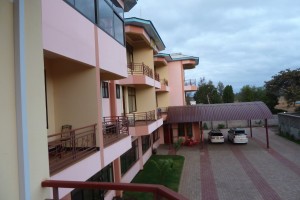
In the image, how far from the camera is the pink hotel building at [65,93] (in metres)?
3.60

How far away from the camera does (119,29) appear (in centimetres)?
1155

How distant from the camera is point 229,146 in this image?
2997 cm

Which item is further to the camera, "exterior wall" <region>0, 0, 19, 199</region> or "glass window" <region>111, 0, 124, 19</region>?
"glass window" <region>111, 0, 124, 19</region>

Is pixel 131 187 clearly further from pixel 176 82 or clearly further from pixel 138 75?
pixel 176 82

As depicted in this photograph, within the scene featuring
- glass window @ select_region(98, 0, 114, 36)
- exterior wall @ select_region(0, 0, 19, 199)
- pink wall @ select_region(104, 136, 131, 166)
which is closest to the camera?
exterior wall @ select_region(0, 0, 19, 199)

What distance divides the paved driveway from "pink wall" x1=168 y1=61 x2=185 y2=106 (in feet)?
23.1

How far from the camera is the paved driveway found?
15.7m

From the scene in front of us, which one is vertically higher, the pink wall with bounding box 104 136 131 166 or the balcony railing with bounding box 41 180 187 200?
the balcony railing with bounding box 41 180 187 200

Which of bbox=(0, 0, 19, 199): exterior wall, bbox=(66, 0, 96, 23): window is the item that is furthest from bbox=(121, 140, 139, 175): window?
bbox=(0, 0, 19, 199): exterior wall

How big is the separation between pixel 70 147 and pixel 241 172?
14.8m

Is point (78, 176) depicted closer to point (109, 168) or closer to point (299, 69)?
point (109, 168)

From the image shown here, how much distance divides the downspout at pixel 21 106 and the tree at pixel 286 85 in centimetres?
4723

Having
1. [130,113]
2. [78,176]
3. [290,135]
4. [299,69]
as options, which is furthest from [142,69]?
[299,69]

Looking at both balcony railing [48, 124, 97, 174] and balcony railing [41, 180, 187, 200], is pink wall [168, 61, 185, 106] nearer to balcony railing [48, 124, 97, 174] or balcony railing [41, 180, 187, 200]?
balcony railing [48, 124, 97, 174]
